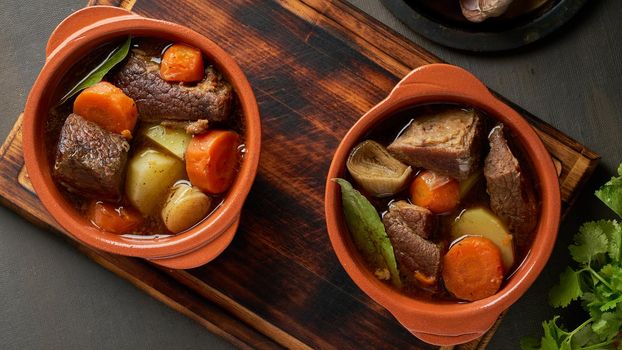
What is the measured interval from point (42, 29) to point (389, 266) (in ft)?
4.41

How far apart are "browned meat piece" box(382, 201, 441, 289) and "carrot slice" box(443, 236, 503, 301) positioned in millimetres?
40

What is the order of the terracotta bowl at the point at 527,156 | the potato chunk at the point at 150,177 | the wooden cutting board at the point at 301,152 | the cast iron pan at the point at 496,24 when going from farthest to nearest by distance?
the cast iron pan at the point at 496,24, the wooden cutting board at the point at 301,152, the potato chunk at the point at 150,177, the terracotta bowl at the point at 527,156

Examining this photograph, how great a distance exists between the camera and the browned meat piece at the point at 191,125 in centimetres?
185

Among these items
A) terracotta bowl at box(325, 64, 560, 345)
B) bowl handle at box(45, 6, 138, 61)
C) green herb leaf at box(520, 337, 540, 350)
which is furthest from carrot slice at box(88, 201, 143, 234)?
green herb leaf at box(520, 337, 540, 350)

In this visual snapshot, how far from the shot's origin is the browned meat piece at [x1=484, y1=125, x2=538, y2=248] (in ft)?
5.89

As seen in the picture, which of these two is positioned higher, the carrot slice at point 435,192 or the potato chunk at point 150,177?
the carrot slice at point 435,192

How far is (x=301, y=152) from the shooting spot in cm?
209

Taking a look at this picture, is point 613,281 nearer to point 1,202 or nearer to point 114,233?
point 114,233

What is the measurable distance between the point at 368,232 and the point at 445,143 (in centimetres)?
29

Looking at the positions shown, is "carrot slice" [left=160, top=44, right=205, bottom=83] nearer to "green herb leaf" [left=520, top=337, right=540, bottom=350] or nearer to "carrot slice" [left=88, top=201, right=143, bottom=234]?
"carrot slice" [left=88, top=201, right=143, bottom=234]

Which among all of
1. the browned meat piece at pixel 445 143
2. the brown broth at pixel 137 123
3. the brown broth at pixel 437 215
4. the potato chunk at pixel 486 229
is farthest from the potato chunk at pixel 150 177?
the potato chunk at pixel 486 229

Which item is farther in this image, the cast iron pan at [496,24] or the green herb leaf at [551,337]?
the cast iron pan at [496,24]

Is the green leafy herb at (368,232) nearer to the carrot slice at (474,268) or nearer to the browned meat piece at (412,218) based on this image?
the browned meat piece at (412,218)

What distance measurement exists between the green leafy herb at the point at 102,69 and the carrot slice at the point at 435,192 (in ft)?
2.64
